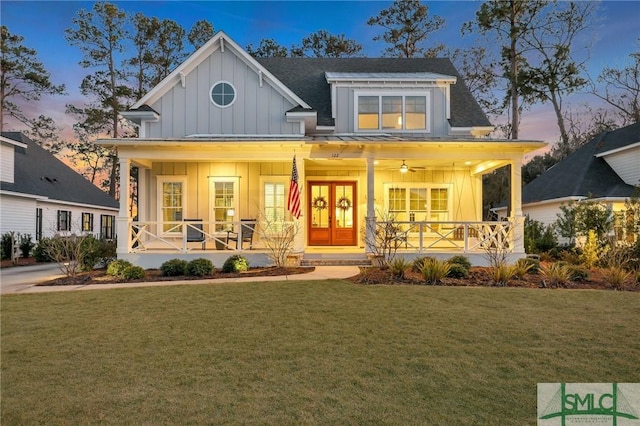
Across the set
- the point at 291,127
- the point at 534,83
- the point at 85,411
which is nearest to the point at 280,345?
the point at 85,411

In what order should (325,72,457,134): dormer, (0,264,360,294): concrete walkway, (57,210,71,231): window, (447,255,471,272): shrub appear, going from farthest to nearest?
(57,210,71,231): window → (325,72,457,134): dormer → (447,255,471,272): shrub → (0,264,360,294): concrete walkway

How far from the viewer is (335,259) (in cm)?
1185

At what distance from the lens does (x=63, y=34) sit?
26438mm

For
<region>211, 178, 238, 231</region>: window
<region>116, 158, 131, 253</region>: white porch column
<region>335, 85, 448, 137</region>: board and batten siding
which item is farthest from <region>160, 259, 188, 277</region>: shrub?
<region>335, 85, 448, 137</region>: board and batten siding

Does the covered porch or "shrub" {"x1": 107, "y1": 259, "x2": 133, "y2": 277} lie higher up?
the covered porch

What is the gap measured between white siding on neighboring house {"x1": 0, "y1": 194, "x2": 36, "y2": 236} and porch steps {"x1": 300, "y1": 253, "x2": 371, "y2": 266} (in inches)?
492

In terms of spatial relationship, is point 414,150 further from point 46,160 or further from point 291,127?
point 46,160

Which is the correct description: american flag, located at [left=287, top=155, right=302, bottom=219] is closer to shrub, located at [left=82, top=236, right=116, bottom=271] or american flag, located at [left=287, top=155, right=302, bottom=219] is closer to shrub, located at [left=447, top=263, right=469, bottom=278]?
shrub, located at [left=447, top=263, right=469, bottom=278]

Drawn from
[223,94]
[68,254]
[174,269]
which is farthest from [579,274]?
[68,254]

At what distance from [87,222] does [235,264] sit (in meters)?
16.2

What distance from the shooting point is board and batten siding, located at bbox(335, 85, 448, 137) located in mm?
14703

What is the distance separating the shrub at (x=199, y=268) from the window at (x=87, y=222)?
15.2 meters

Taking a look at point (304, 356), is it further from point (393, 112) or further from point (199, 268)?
point (393, 112)

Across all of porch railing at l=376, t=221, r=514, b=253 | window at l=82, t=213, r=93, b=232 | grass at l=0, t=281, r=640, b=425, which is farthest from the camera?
window at l=82, t=213, r=93, b=232
